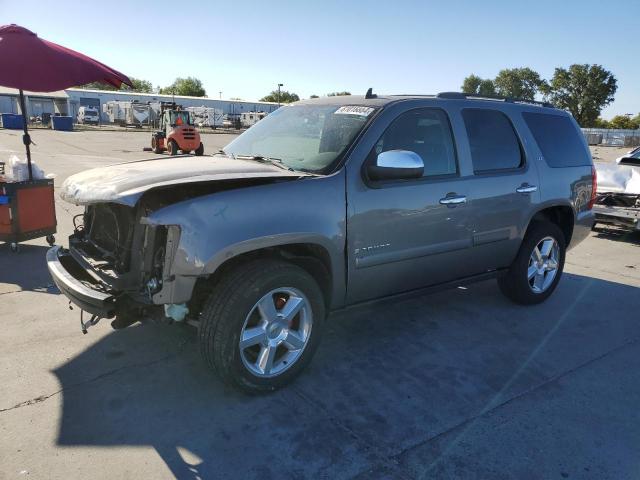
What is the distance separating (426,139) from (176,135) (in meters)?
19.3

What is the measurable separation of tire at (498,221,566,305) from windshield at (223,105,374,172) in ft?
7.31

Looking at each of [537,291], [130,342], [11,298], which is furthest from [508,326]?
[11,298]

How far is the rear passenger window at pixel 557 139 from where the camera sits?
480 centimetres

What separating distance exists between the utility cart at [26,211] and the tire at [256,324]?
14.1 feet

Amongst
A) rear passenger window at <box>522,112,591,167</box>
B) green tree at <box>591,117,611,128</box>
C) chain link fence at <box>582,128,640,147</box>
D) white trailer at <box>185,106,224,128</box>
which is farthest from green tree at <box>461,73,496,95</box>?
rear passenger window at <box>522,112,591,167</box>

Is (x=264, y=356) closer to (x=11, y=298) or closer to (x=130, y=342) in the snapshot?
(x=130, y=342)

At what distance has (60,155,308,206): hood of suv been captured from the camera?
282 cm

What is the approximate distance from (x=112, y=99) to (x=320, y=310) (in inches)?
2732

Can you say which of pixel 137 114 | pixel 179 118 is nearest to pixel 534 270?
pixel 179 118

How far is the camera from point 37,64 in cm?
514

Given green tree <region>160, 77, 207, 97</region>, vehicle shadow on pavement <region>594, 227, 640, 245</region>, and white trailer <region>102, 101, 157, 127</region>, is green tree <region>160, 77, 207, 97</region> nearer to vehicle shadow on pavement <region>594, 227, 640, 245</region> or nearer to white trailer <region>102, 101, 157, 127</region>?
white trailer <region>102, 101, 157, 127</region>

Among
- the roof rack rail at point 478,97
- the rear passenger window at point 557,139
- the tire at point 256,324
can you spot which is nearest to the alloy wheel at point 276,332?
the tire at point 256,324

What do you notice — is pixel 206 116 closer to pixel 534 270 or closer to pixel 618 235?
pixel 618 235

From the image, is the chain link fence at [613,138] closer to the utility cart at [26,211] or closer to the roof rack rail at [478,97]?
the roof rack rail at [478,97]
